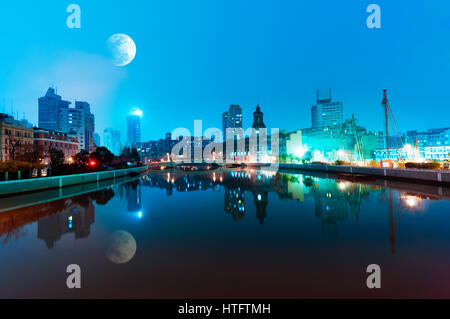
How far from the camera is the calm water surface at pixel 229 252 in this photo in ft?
13.4

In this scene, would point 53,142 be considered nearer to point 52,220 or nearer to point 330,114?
point 52,220

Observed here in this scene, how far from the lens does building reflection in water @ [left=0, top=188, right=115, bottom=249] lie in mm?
7301

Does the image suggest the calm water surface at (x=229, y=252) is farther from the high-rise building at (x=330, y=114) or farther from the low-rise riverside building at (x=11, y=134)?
the high-rise building at (x=330, y=114)

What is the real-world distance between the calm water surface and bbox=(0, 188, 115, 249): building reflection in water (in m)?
0.04

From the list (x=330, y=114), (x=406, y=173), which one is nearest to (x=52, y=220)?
(x=406, y=173)

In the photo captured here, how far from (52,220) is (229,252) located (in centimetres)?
762

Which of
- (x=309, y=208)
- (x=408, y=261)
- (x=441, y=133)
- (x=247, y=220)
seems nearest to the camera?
(x=408, y=261)

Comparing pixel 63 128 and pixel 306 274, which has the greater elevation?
pixel 63 128

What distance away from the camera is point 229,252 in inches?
223

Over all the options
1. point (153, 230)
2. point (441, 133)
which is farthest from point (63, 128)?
point (441, 133)

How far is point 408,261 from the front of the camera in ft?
16.4

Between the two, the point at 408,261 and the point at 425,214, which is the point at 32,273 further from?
the point at 425,214

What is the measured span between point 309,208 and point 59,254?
9692 mm
